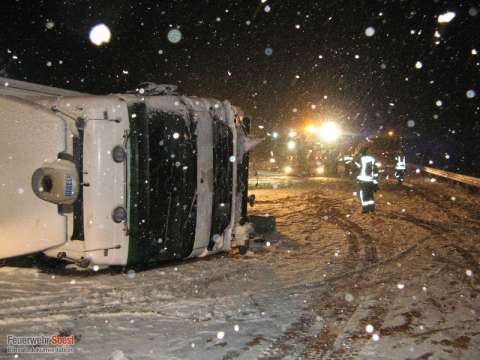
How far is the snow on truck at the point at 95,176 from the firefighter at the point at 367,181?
6362 millimetres

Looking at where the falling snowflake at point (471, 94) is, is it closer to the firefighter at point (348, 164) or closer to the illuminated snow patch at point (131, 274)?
the firefighter at point (348, 164)

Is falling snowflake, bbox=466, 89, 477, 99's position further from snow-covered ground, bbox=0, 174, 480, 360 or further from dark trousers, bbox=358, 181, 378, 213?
snow-covered ground, bbox=0, 174, 480, 360

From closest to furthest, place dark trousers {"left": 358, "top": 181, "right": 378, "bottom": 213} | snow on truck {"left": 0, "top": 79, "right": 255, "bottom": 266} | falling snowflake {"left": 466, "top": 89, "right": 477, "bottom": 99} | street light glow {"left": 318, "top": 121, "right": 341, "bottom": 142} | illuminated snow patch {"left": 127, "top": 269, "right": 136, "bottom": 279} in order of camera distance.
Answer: snow on truck {"left": 0, "top": 79, "right": 255, "bottom": 266} → illuminated snow patch {"left": 127, "top": 269, "right": 136, "bottom": 279} → dark trousers {"left": 358, "top": 181, "right": 378, "bottom": 213} → street light glow {"left": 318, "top": 121, "right": 341, "bottom": 142} → falling snowflake {"left": 466, "top": 89, "right": 477, "bottom": 99}

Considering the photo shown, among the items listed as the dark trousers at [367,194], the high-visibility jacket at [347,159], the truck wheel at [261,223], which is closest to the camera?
the truck wheel at [261,223]

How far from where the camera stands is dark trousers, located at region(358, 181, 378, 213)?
34.4 ft

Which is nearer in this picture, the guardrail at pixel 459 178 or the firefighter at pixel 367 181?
the firefighter at pixel 367 181

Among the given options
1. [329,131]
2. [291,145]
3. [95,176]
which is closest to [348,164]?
[329,131]

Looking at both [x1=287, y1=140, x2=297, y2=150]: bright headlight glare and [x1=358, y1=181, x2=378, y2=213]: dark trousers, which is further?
[x1=287, y1=140, x2=297, y2=150]: bright headlight glare

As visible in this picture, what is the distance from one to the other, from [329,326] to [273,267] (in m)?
1.94

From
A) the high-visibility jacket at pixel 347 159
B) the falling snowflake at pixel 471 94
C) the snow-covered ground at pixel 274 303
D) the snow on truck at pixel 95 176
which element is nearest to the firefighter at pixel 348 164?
the high-visibility jacket at pixel 347 159

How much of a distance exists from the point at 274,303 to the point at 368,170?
6.65 m

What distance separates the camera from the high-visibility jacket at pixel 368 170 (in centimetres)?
1052

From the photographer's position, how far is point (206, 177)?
534cm

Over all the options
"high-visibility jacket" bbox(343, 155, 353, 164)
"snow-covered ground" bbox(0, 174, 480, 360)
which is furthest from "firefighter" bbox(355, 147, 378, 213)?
"high-visibility jacket" bbox(343, 155, 353, 164)
